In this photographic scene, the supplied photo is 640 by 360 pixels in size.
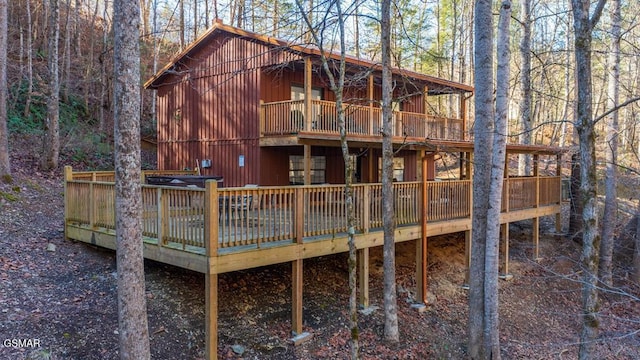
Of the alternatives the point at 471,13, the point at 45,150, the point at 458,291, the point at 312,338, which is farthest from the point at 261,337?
the point at 471,13

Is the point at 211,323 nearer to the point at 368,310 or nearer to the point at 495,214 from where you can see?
the point at 368,310

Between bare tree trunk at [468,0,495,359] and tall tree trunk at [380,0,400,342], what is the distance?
1.58 meters

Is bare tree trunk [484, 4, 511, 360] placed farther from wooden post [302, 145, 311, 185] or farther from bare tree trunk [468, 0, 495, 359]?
wooden post [302, 145, 311, 185]

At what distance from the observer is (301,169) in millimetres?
14469

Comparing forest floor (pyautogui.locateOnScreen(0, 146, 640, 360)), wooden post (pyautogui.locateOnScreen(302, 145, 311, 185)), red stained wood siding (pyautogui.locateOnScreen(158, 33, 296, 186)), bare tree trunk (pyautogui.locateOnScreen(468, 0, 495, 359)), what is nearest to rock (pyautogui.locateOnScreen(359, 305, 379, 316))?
forest floor (pyautogui.locateOnScreen(0, 146, 640, 360))

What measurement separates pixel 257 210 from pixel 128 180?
2914mm

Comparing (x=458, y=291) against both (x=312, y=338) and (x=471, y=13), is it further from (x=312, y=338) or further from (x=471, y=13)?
(x=471, y=13)

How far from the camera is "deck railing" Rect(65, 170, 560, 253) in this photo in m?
6.70

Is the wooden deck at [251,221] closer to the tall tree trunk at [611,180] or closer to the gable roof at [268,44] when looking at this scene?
the gable roof at [268,44]

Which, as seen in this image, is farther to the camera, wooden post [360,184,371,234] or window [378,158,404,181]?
window [378,158,404,181]

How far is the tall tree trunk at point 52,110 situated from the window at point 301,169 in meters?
7.74

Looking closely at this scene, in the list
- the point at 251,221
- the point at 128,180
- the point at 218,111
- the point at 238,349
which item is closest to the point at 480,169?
the point at 251,221

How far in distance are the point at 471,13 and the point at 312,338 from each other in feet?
86.0

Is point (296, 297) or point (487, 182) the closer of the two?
point (296, 297)
